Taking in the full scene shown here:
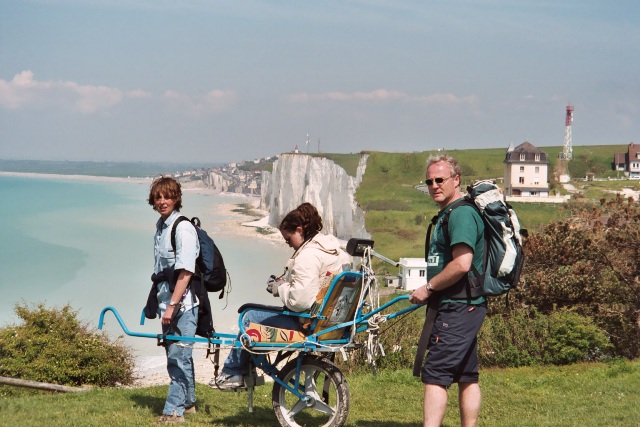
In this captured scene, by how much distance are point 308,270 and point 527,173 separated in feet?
299

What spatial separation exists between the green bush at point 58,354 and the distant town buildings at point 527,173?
Answer: 77.8 meters

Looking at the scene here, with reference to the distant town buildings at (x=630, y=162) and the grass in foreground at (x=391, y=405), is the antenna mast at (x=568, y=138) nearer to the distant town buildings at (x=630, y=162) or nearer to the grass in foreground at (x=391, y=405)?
the distant town buildings at (x=630, y=162)

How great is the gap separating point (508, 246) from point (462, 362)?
2.64 feet

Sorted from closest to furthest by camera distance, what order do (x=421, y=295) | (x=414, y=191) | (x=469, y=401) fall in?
(x=421, y=295), (x=469, y=401), (x=414, y=191)

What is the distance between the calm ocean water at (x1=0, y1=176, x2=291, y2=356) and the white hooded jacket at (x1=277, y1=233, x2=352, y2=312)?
58.9 feet

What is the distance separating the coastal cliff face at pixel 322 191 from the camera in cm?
9094

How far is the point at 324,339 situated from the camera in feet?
19.0

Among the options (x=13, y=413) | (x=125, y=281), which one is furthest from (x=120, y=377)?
(x=125, y=281)

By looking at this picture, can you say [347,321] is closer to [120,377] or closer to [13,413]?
[13,413]

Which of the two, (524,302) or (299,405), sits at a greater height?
(299,405)

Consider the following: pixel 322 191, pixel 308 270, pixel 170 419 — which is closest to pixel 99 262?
pixel 322 191

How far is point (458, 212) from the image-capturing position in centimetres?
486

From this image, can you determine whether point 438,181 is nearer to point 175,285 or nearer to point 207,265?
point 207,265

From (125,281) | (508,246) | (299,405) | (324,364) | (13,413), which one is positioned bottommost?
(125,281)
